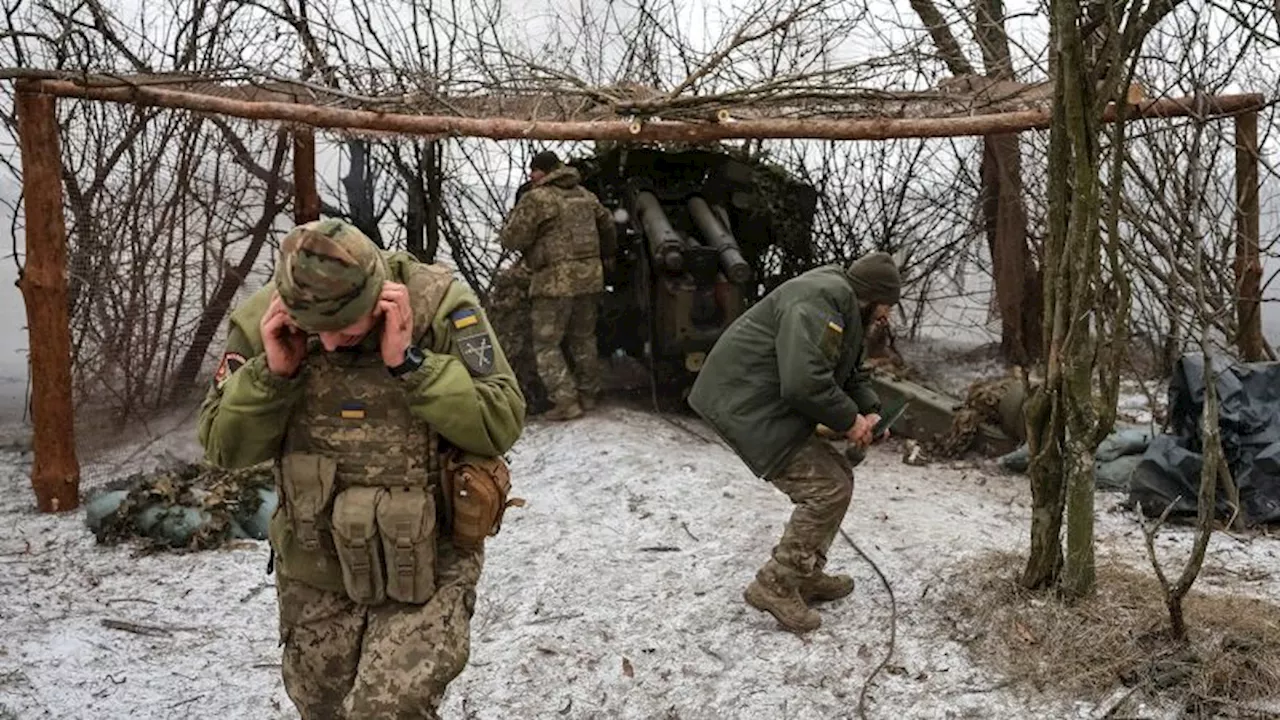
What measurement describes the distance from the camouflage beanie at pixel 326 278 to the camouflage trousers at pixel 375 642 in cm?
74

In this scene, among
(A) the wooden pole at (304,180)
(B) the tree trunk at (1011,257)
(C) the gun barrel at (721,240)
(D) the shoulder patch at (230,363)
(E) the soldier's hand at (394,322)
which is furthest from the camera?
(B) the tree trunk at (1011,257)

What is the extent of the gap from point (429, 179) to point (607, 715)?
5.41 m

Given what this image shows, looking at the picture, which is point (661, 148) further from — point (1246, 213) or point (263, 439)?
point (263, 439)

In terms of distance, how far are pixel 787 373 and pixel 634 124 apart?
2219mm

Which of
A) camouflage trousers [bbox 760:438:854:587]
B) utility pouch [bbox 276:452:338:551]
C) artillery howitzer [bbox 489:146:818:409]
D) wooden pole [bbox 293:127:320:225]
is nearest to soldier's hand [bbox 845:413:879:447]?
camouflage trousers [bbox 760:438:854:587]

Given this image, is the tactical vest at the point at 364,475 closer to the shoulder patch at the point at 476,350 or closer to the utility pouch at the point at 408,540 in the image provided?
the utility pouch at the point at 408,540

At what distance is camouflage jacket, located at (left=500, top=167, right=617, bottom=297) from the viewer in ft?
25.1

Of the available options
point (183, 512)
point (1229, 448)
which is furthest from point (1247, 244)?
point (183, 512)

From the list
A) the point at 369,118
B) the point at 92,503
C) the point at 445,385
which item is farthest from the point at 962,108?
the point at 92,503

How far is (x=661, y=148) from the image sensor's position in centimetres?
854

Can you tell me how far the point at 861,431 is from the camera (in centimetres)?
439

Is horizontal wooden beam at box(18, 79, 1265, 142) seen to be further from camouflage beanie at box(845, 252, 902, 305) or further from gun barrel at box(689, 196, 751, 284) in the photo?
camouflage beanie at box(845, 252, 902, 305)

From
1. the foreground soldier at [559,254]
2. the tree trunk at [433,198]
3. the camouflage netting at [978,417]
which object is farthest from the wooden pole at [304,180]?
the camouflage netting at [978,417]

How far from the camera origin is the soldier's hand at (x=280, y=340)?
2.76 meters
